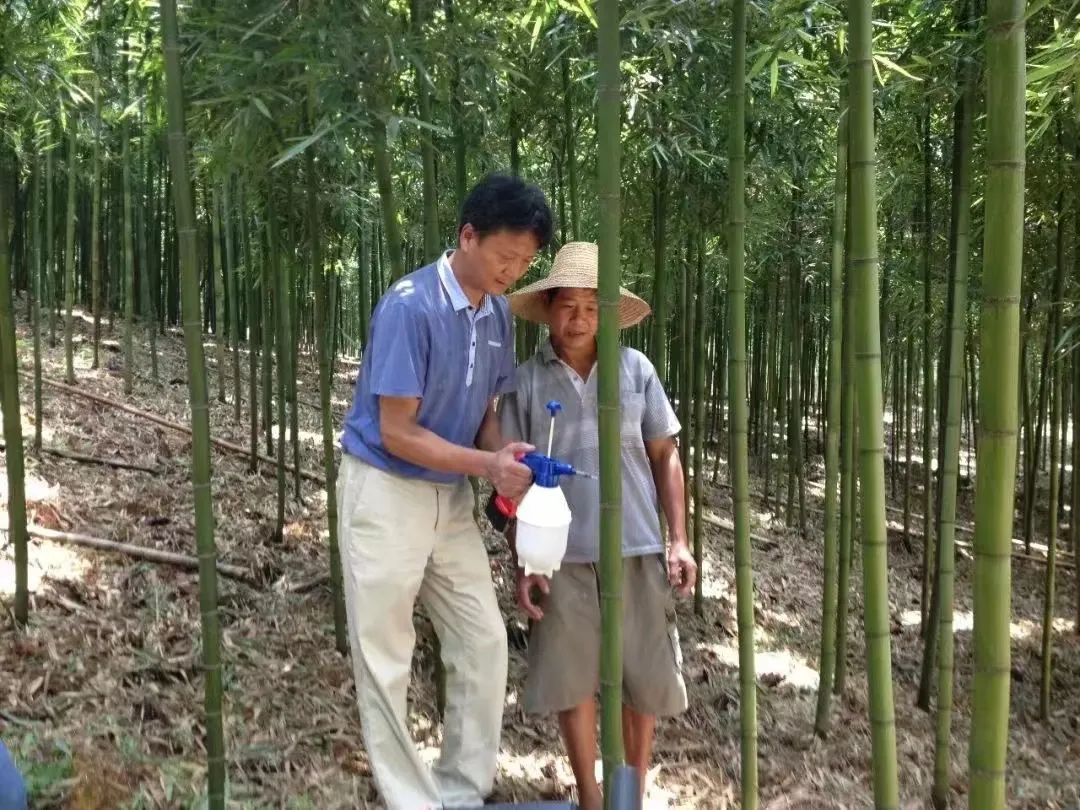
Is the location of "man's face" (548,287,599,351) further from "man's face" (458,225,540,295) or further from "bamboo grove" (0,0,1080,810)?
"bamboo grove" (0,0,1080,810)

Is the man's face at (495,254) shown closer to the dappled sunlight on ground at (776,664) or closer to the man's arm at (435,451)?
the man's arm at (435,451)

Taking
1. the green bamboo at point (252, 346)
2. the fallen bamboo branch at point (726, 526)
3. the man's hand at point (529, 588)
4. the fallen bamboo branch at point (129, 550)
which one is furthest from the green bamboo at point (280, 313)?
the fallen bamboo branch at point (726, 526)

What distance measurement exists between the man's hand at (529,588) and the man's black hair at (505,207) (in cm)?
72

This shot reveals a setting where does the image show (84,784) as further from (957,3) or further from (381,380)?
(957,3)

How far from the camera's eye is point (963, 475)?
9.78 metres

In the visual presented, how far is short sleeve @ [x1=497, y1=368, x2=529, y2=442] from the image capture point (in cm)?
206

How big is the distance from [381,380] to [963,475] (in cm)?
940

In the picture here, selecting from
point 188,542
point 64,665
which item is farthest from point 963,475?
point 64,665

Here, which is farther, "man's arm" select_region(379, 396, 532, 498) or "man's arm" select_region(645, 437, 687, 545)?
"man's arm" select_region(645, 437, 687, 545)

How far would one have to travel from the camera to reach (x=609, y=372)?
1.40 metres

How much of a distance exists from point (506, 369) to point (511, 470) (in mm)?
414

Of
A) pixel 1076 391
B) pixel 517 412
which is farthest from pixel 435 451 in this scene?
pixel 1076 391

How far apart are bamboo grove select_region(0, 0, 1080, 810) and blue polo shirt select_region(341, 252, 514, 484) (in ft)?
1.10

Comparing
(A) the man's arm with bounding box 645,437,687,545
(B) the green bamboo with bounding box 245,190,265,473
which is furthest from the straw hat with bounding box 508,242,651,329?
(B) the green bamboo with bounding box 245,190,265,473
